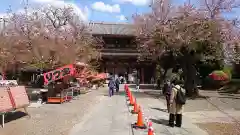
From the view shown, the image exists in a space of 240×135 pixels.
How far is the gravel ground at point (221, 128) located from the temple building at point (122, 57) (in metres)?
40.6

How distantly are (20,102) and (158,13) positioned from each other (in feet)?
50.5

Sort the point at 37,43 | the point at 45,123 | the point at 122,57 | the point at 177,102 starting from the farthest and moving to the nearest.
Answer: the point at 122,57, the point at 37,43, the point at 45,123, the point at 177,102

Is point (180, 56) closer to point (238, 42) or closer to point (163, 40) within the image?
point (163, 40)

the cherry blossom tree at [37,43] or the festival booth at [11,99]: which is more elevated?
the cherry blossom tree at [37,43]

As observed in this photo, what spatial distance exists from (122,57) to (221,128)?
1679 inches

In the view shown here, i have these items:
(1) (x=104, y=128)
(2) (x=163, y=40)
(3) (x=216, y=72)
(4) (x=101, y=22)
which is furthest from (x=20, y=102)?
(4) (x=101, y=22)

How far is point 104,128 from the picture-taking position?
10.8 m

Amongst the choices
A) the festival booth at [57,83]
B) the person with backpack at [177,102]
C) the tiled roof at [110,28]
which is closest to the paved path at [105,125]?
the person with backpack at [177,102]

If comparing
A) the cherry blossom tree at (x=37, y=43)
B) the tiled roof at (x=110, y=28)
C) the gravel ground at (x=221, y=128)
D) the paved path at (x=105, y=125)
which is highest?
the tiled roof at (x=110, y=28)

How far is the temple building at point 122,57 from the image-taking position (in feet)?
176

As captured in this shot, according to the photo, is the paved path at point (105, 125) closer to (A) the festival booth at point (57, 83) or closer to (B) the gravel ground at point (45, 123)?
(B) the gravel ground at point (45, 123)

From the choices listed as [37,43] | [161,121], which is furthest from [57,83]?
[161,121]

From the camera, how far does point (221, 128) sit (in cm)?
1171

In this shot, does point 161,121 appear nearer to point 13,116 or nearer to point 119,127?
point 119,127
